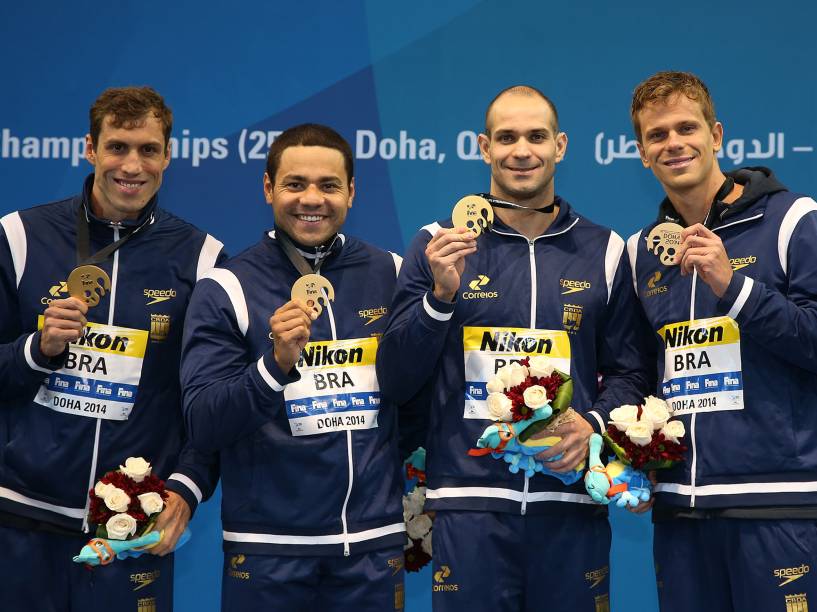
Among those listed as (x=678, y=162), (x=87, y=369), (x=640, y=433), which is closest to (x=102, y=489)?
(x=87, y=369)

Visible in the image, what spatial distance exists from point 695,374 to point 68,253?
226 cm

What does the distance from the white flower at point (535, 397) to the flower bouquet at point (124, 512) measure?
4.24 ft

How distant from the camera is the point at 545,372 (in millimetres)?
3516

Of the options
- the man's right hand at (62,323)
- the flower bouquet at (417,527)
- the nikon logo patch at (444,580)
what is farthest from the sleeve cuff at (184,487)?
the nikon logo patch at (444,580)

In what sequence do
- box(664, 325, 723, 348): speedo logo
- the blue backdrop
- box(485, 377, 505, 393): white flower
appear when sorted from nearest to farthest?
box(485, 377, 505, 393): white flower, box(664, 325, 723, 348): speedo logo, the blue backdrop

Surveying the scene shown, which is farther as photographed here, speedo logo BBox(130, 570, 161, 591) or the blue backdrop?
the blue backdrop

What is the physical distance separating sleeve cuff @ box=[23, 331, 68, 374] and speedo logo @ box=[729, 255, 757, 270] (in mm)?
2316

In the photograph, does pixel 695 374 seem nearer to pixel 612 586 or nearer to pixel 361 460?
pixel 361 460

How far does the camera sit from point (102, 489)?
12.0 feet

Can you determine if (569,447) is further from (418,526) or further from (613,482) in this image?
(418,526)

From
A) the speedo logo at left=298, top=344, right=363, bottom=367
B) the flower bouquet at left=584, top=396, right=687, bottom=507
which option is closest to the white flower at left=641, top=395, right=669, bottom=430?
the flower bouquet at left=584, top=396, right=687, bottom=507

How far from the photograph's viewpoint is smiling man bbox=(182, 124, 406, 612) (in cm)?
360

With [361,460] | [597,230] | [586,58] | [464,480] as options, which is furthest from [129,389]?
[586,58]

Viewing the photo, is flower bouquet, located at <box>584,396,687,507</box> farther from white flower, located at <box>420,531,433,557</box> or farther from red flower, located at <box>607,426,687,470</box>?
white flower, located at <box>420,531,433,557</box>
